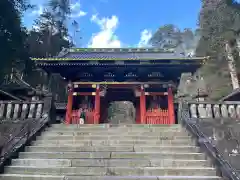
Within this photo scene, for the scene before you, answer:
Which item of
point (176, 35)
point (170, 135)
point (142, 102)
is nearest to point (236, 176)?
point (170, 135)

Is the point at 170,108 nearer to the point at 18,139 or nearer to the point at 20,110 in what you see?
the point at 20,110

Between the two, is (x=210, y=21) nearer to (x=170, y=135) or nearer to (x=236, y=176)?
(x=170, y=135)

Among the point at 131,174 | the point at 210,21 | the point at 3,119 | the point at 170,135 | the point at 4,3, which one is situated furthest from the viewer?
the point at 210,21

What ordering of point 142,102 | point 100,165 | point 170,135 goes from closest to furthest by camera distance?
point 100,165 → point 170,135 → point 142,102

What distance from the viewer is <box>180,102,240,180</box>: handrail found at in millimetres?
6012

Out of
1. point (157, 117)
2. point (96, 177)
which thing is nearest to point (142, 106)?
point (157, 117)

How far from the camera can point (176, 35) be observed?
2105 inches

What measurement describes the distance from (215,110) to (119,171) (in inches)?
219

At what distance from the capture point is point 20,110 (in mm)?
10523

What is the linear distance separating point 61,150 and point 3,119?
388 cm

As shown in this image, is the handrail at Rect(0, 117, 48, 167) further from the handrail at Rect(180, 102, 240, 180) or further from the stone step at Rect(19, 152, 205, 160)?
the handrail at Rect(180, 102, 240, 180)

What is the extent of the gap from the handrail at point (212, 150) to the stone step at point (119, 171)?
34 centimetres

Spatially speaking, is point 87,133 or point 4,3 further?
point 4,3

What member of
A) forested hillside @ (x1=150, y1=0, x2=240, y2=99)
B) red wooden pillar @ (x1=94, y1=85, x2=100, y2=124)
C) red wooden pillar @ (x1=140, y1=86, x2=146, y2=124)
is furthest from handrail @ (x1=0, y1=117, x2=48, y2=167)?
forested hillside @ (x1=150, y1=0, x2=240, y2=99)
